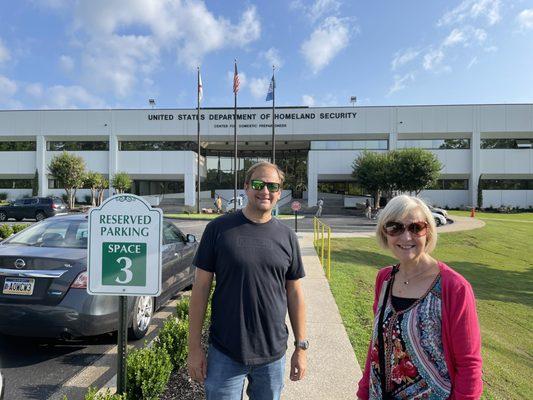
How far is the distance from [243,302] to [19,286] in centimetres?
302

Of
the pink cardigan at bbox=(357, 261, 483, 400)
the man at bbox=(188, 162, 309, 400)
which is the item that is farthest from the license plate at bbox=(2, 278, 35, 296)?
the pink cardigan at bbox=(357, 261, 483, 400)

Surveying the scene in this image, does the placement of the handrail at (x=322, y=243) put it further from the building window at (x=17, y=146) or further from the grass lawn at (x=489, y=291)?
the building window at (x=17, y=146)

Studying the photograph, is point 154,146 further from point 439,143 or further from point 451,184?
point 451,184

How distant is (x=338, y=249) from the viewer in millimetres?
13234

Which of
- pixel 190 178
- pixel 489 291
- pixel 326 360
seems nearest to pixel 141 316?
pixel 326 360

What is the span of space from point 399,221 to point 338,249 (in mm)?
11570

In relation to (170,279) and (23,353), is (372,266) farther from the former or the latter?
(23,353)

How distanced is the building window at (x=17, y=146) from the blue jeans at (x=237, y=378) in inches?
1878

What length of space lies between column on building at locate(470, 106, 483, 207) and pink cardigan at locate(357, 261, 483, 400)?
41.9 m

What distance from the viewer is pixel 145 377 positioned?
285 cm

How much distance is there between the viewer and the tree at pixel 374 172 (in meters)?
32.7

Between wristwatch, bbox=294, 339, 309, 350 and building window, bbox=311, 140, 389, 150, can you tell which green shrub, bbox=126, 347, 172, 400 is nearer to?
wristwatch, bbox=294, 339, 309, 350

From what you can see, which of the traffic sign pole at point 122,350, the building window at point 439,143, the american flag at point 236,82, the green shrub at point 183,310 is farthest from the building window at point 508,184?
the traffic sign pole at point 122,350

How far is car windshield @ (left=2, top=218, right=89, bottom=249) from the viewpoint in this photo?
4613mm
